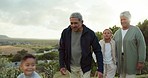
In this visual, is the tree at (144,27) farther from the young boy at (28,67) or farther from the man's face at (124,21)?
the young boy at (28,67)

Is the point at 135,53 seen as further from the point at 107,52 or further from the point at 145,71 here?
the point at 145,71

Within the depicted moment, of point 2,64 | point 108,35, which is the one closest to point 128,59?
point 108,35

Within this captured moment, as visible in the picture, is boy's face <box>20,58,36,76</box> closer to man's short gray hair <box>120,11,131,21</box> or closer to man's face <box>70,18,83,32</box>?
man's face <box>70,18,83,32</box>

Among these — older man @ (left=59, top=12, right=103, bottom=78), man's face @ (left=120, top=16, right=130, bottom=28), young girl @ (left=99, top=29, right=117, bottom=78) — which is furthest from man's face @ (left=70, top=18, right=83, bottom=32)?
young girl @ (left=99, top=29, right=117, bottom=78)

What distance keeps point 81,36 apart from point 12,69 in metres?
6.29

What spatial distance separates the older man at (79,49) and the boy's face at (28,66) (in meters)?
1.39

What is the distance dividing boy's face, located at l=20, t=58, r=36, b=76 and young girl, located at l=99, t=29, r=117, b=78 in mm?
2951

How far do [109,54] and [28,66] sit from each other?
304 centimetres

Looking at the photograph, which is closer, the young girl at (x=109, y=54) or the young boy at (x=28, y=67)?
the young boy at (x=28, y=67)

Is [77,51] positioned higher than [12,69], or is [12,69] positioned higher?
[77,51]

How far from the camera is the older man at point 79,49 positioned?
695 centimetres

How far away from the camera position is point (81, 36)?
6.99 m

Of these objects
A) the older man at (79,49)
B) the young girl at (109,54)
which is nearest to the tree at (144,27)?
the young girl at (109,54)

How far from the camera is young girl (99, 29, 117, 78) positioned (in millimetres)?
8344
